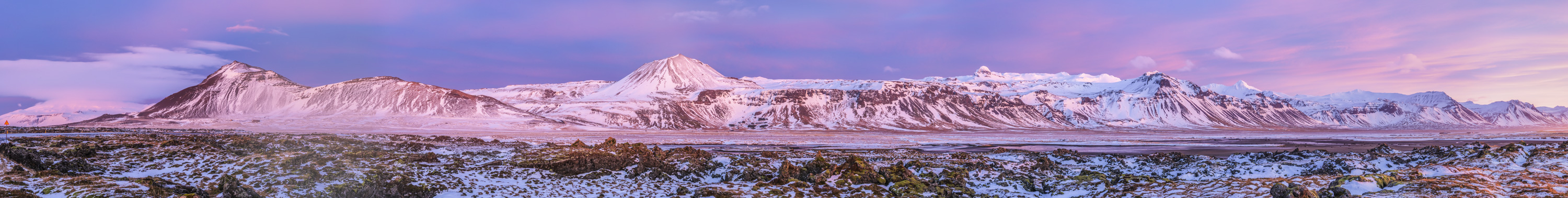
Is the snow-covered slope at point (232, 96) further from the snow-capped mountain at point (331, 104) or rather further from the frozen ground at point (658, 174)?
the frozen ground at point (658, 174)

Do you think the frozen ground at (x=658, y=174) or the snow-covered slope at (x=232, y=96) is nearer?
the frozen ground at (x=658, y=174)

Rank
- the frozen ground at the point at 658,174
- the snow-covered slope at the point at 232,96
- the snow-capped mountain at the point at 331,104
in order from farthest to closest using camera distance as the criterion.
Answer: the snow-covered slope at the point at 232,96 < the snow-capped mountain at the point at 331,104 < the frozen ground at the point at 658,174

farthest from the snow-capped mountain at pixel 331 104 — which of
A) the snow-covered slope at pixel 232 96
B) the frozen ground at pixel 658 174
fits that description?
the frozen ground at pixel 658 174

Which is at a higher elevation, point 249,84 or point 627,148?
point 249,84

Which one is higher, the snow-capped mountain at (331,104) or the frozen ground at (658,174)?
the snow-capped mountain at (331,104)

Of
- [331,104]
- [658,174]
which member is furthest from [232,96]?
[658,174]

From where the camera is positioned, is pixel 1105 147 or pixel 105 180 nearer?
pixel 105 180

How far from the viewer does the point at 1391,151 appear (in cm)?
4156

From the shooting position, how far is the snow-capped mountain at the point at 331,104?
15412cm

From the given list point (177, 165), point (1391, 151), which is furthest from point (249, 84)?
point (1391, 151)

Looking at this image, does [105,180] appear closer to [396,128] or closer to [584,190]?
[584,190]

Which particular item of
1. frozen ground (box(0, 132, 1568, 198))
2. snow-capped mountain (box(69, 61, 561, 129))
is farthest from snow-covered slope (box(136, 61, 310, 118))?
frozen ground (box(0, 132, 1568, 198))

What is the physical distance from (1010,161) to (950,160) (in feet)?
11.4

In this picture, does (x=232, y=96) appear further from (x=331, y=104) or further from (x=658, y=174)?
(x=658, y=174)
